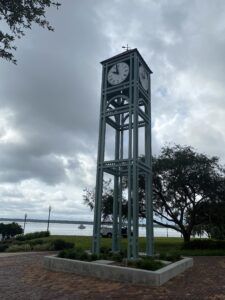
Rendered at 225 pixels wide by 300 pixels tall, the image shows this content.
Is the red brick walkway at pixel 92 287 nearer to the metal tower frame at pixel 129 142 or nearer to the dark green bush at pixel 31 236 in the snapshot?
the metal tower frame at pixel 129 142

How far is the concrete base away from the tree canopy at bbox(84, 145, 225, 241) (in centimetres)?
991

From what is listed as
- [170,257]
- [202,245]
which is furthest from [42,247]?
[202,245]

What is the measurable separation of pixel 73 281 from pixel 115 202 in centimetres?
521

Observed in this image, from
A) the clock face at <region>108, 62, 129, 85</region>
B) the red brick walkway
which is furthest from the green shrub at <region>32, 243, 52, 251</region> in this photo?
the clock face at <region>108, 62, 129, 85</region>

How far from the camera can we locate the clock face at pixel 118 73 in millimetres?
13680

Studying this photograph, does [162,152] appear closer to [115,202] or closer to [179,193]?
[179,193]

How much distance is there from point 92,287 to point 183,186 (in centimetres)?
1376

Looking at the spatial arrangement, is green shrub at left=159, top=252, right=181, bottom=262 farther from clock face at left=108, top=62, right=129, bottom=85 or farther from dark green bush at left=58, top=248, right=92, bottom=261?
clock face at left=108, top=62, right=129, bottom=85

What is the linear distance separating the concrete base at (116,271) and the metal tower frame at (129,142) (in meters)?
1.91

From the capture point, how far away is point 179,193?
21.8 meters

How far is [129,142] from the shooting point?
1255 centimetres

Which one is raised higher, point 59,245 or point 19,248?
point 59,245

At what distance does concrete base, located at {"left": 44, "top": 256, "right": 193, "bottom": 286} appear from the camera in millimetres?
8648

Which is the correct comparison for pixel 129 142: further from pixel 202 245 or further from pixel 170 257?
pixel 202 245
